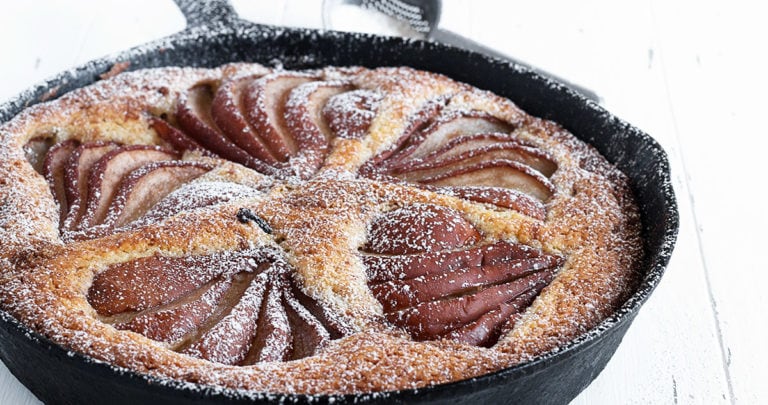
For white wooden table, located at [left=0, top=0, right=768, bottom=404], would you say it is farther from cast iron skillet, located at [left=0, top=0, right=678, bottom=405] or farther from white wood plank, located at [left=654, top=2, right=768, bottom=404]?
cast iron skillet, located at [left=0, top=0, right=678, bottom=405]

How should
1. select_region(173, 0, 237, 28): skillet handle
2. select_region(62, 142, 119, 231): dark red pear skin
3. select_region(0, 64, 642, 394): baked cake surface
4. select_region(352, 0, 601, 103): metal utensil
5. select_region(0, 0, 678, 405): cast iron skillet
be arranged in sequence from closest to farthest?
1. select_region(0, 0, 678, 405): cast iron skillet
2. select_region(0, 64, 642, 394): baked cake surface
3. select_region(62, 142, 119, 231): dark red pear skin
4. select_region(173, 0, 237, 28): skillet handle
5. select_region(352, 0, 601, 103): metal utensil

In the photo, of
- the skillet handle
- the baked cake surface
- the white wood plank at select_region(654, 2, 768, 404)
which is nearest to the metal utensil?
the baked cake surface

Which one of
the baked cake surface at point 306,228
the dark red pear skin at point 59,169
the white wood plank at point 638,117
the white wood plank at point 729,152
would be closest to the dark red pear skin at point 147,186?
the baked cake surface at point 306,228

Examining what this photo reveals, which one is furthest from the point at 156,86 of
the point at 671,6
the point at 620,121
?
the point at 671,6

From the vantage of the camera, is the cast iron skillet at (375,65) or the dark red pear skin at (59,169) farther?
the dark red pear skin at (59,169)

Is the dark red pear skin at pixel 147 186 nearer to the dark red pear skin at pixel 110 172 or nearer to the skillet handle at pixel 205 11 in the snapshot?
the dark red pear skin at pixel 110 172

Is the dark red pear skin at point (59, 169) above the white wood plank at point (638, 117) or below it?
below
